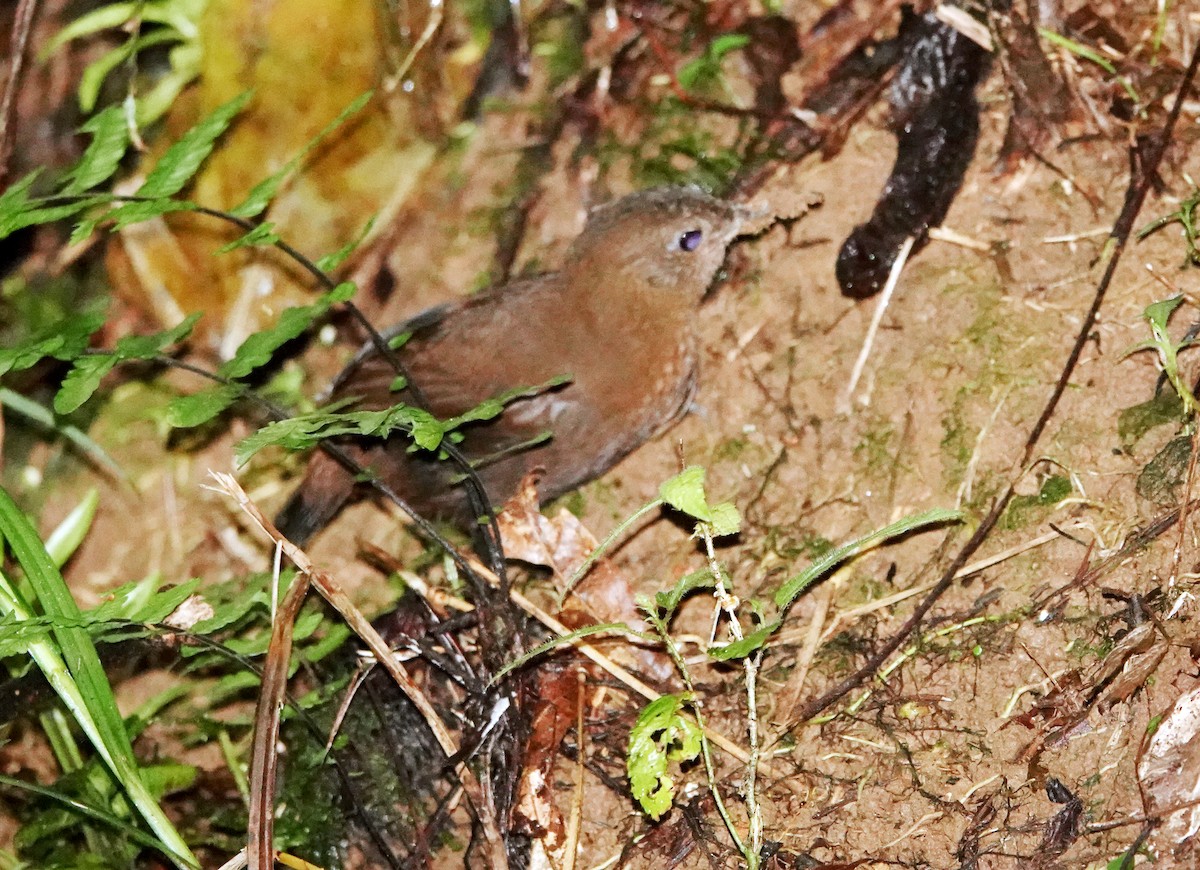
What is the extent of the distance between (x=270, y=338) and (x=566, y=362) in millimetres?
1242

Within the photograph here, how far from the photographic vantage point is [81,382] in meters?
2.90

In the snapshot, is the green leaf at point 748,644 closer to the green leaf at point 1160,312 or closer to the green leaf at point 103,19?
the green leaf at point 1160,312

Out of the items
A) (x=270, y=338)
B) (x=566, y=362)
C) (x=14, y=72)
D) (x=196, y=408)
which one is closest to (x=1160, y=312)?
(x=566, y=362)

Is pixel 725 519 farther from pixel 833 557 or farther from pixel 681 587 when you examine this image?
pixel 833 557

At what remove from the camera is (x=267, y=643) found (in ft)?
11.1

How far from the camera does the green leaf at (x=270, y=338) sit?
3.09 meters

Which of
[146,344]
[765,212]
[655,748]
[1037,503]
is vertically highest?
[146,344]

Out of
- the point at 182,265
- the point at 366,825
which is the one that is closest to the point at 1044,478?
the point at 366,825

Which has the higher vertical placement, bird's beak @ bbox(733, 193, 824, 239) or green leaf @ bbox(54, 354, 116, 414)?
green leaf @ bbox(54, 354, 116, 414)

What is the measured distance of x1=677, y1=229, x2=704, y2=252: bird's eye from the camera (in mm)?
4194

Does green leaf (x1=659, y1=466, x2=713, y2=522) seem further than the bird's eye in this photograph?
No

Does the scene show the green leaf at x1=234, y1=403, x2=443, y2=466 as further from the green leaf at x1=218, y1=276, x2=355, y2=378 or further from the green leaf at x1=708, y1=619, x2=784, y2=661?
the green leaf at x1=708, y1=619, x2=784, y2=661

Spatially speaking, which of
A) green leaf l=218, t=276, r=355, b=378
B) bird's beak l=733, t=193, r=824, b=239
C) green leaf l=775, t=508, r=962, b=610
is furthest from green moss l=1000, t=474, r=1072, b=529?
green leaf l=218, t=276, r=355, b=378

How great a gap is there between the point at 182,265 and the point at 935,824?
376 cm
